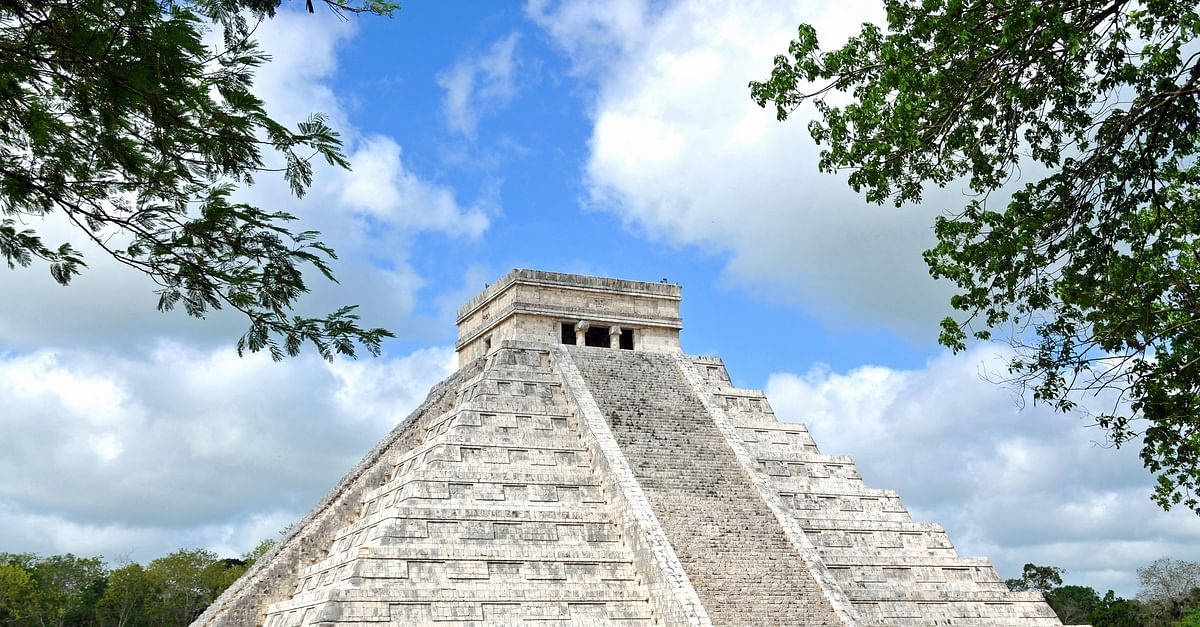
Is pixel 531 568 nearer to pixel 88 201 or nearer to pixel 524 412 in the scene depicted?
pixel 524 412

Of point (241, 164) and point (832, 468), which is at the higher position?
point (832, 468)

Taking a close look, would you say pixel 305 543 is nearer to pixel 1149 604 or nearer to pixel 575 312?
pixel 575 312

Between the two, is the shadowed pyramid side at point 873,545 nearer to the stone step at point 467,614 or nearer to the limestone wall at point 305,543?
the stone step at point 467,614

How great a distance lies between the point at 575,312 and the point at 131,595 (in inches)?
1036

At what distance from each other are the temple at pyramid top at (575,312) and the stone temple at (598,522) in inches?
2.6

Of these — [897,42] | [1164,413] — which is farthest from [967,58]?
[1164,413]

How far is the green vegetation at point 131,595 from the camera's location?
Result: 131 feet

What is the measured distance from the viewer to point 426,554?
1598 centimetres

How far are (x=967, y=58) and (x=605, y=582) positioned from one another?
34.5 feet

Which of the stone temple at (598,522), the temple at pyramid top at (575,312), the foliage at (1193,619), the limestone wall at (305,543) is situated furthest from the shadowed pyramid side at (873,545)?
the foliage at (1193,619)

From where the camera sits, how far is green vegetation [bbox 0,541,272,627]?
1577 inches

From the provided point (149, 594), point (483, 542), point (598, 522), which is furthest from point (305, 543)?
point (149, 594)

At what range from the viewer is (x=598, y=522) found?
1748 cm

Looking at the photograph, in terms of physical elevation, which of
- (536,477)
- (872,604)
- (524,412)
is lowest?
(872,604)
